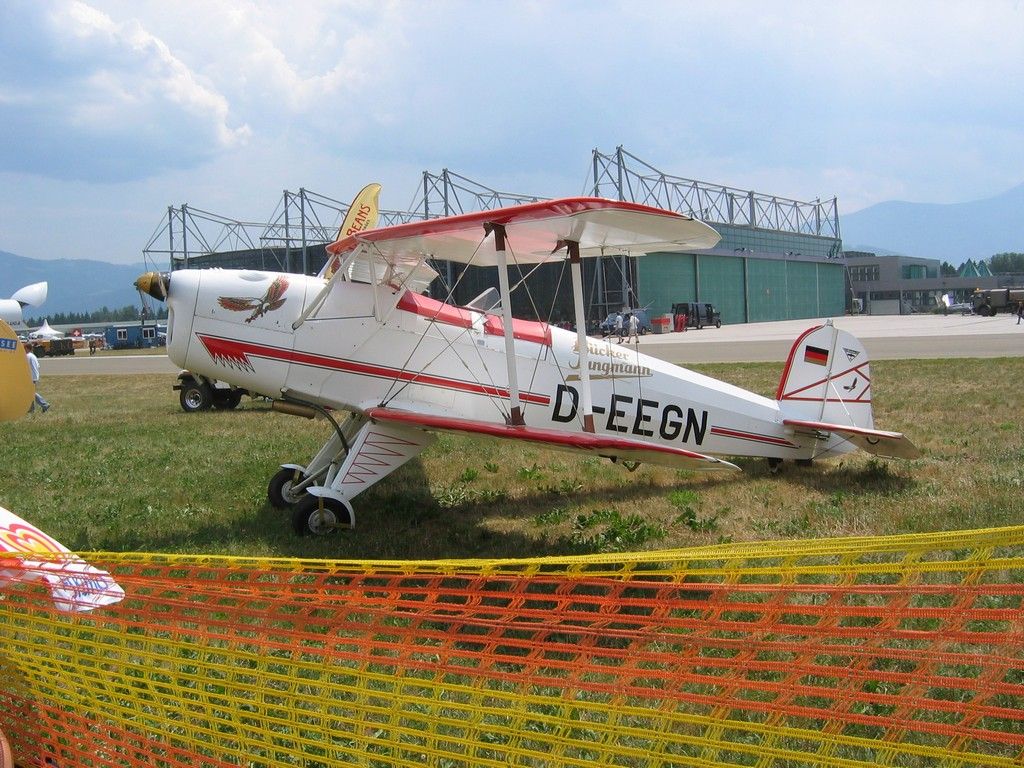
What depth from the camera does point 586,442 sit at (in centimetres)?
601

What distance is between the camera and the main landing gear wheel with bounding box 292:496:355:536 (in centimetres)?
669

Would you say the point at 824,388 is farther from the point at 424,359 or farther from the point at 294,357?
the point at 294,357

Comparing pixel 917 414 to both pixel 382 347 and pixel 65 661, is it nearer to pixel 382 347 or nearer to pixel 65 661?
pixel 382 347

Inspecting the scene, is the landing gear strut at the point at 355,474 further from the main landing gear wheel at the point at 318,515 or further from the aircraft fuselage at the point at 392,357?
the aircraft fuselage at the point at 392,357

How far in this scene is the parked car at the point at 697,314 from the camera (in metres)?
56.7

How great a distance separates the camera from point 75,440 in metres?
12.7

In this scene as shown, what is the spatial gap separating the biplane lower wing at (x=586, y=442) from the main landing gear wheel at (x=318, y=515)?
835 mm

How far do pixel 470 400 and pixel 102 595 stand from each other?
426cm

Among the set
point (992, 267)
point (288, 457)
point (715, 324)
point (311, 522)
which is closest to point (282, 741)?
point (311, 522)

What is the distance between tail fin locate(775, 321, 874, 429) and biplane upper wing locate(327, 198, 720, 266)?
6.90 feet

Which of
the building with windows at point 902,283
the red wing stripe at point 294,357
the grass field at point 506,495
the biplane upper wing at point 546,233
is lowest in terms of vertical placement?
the grass field at point 506,495

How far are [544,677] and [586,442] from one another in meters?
2.94

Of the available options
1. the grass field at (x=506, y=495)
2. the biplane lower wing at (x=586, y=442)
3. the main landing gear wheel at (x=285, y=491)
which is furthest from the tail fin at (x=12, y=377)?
the main landing gear wheel at (x=285, y=491)

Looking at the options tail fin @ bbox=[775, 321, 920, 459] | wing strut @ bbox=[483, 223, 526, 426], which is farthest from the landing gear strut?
tail fin @ bbox=[775, 321, 920, 459]
